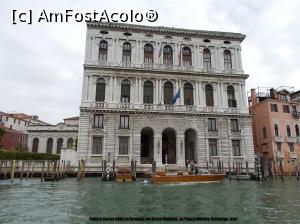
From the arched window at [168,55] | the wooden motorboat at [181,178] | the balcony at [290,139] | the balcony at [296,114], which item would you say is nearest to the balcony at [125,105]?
the arched window at [168,55]

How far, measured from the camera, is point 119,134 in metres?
24.8

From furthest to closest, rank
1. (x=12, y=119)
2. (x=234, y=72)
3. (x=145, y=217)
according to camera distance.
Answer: (x=12, y=119), (x=234, y=72), (x=145, y=217)

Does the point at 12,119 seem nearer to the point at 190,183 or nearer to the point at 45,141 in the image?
the point at 45,141

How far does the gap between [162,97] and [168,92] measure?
3.52ft

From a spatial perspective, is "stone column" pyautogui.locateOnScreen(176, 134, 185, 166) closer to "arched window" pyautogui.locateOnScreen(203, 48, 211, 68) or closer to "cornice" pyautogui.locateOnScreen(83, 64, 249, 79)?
"cornice" pyautogui.locateOnScreen(83, 64, 249, 79)

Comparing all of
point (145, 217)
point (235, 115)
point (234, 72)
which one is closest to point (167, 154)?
point (235, 115)

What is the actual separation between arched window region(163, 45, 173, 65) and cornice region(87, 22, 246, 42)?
1.65 m

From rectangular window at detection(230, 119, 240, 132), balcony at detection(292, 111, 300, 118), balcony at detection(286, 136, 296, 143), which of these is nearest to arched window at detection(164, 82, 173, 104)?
rectangular window at detection(230, 119, 240, 132)

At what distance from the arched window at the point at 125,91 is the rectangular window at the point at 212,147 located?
30.3 ft

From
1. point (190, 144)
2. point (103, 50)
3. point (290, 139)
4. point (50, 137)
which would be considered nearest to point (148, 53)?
point (103, 50)

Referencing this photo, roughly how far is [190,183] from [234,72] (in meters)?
15.1

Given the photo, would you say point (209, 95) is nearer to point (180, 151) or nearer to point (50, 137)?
point (180, 151)

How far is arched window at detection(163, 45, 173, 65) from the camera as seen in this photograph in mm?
28403

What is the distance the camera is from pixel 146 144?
27.6m
